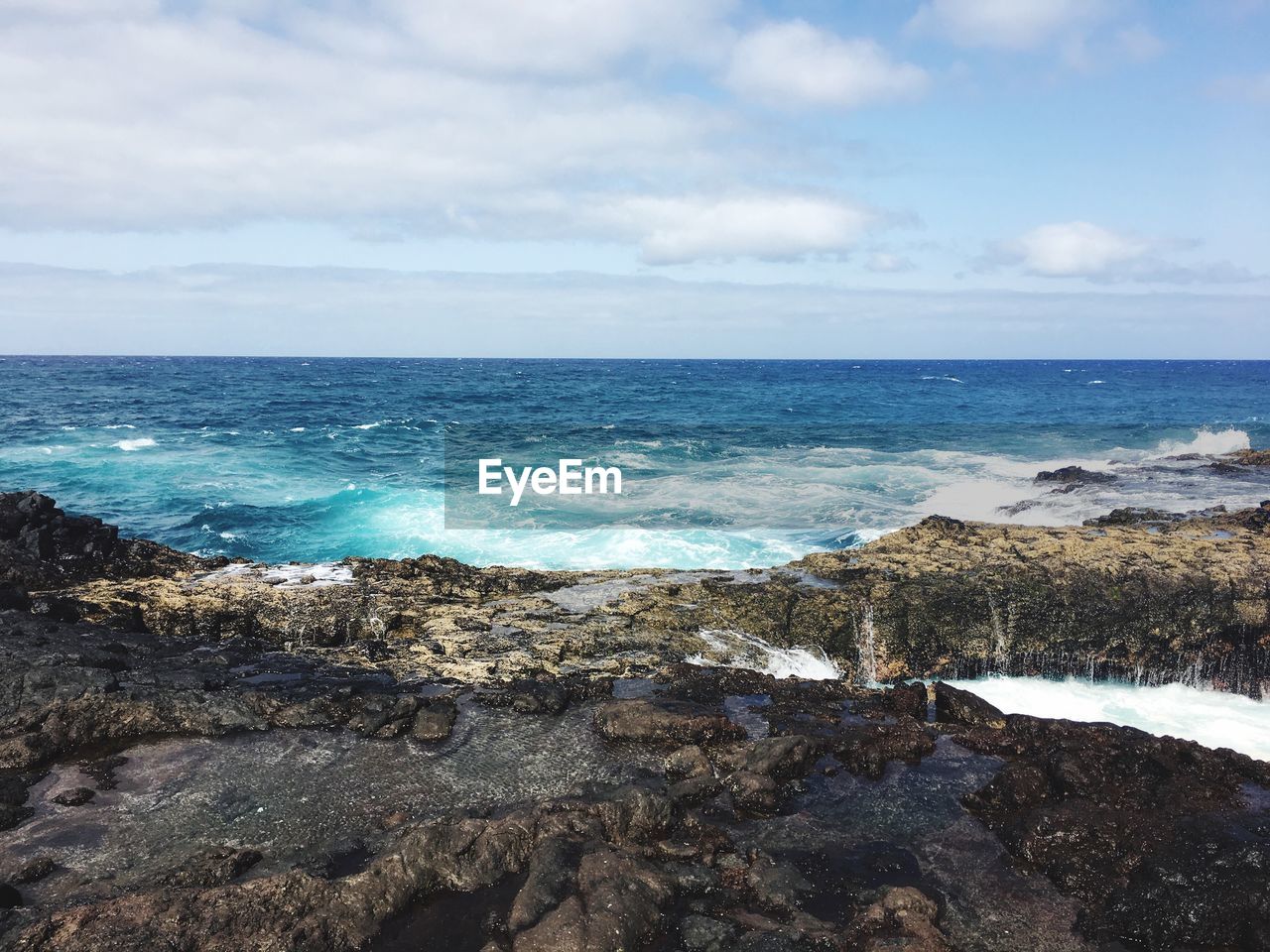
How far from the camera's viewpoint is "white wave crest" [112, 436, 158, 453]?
126 ft

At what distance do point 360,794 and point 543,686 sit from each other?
9.73ft

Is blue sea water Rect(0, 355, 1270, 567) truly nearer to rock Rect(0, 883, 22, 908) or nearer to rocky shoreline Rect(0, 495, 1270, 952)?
rocky shoreline Rect(0, 495, 1270, 952)

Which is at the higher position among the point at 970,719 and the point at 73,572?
the point at 73,572

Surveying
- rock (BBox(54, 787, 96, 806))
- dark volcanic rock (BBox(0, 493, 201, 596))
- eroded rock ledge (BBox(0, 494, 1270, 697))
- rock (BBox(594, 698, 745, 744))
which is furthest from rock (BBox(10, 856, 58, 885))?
dark volcanic rock (BBox(0, 493, 201, 596))

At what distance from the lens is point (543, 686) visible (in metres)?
10.5

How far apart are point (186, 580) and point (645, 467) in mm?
25032

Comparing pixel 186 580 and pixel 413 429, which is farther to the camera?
pixel 413 429

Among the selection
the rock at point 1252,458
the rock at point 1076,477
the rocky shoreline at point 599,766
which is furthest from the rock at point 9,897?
the rock at point 1252,458

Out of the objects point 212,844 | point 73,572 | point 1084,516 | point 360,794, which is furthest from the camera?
point 1084,516

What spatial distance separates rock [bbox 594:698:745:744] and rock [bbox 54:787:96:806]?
553cm

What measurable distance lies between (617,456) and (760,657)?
28.5 metres

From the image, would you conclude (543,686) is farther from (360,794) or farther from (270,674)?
(270,674)

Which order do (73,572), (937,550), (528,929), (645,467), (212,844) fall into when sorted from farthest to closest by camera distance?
(645,467), (937,550), (73,572), (212,844), (528,929)

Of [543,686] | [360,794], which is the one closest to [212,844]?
[360,794]
